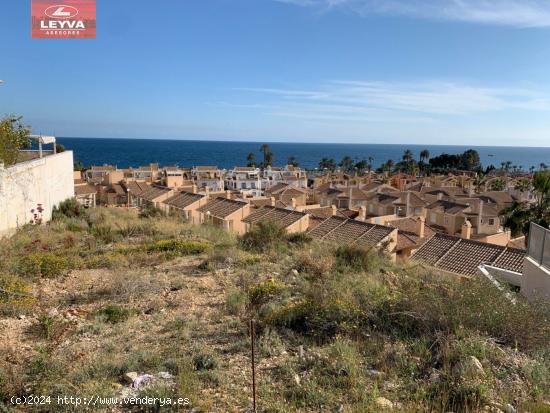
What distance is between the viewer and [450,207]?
1601 inches

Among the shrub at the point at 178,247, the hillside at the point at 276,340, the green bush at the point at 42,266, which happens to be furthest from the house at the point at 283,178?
the hillside at the point at 276,340

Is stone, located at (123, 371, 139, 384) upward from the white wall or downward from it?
downward

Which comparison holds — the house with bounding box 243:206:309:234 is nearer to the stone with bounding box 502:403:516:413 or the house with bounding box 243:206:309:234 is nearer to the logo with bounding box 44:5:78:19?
the logo with bounding box 44:5:78:19

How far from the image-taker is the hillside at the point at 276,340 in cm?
440

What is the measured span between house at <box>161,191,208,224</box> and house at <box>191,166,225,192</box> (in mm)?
25558

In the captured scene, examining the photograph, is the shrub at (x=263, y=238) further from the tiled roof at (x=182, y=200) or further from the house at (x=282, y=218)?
the tiled roof at (x=182, y=200)

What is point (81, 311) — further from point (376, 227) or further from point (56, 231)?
point (376, 227)

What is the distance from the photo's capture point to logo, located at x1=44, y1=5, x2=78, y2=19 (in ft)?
47.0

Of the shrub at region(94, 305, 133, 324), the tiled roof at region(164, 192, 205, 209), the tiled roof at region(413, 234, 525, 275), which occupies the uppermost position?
the shrub at region(94, 305, 133, 324)

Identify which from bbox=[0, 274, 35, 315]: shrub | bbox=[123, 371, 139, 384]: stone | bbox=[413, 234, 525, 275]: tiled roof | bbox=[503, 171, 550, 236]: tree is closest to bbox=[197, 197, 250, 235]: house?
bbox=[413, 234, 525, 275]: tiled roof

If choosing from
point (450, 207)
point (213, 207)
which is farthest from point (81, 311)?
point (450, 207)

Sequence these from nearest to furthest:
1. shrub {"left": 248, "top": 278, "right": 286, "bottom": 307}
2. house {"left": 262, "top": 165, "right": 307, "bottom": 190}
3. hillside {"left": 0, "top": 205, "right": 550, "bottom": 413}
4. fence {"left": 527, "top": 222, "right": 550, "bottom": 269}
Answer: hillside {"left": 0, "top": 205, "right": 550, "bottom": 413}, shrub {"left": 248, "top": 278, "right": 286, "bottom": 307}, fence {"left": 527, "top": 222, "right": 550, "bottom": 269}, house {"left": 262, "top": 165, "right": 307, "bottom": 190}

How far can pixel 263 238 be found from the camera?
1466 cm

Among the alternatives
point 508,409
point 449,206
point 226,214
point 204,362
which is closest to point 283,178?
point 449,206
